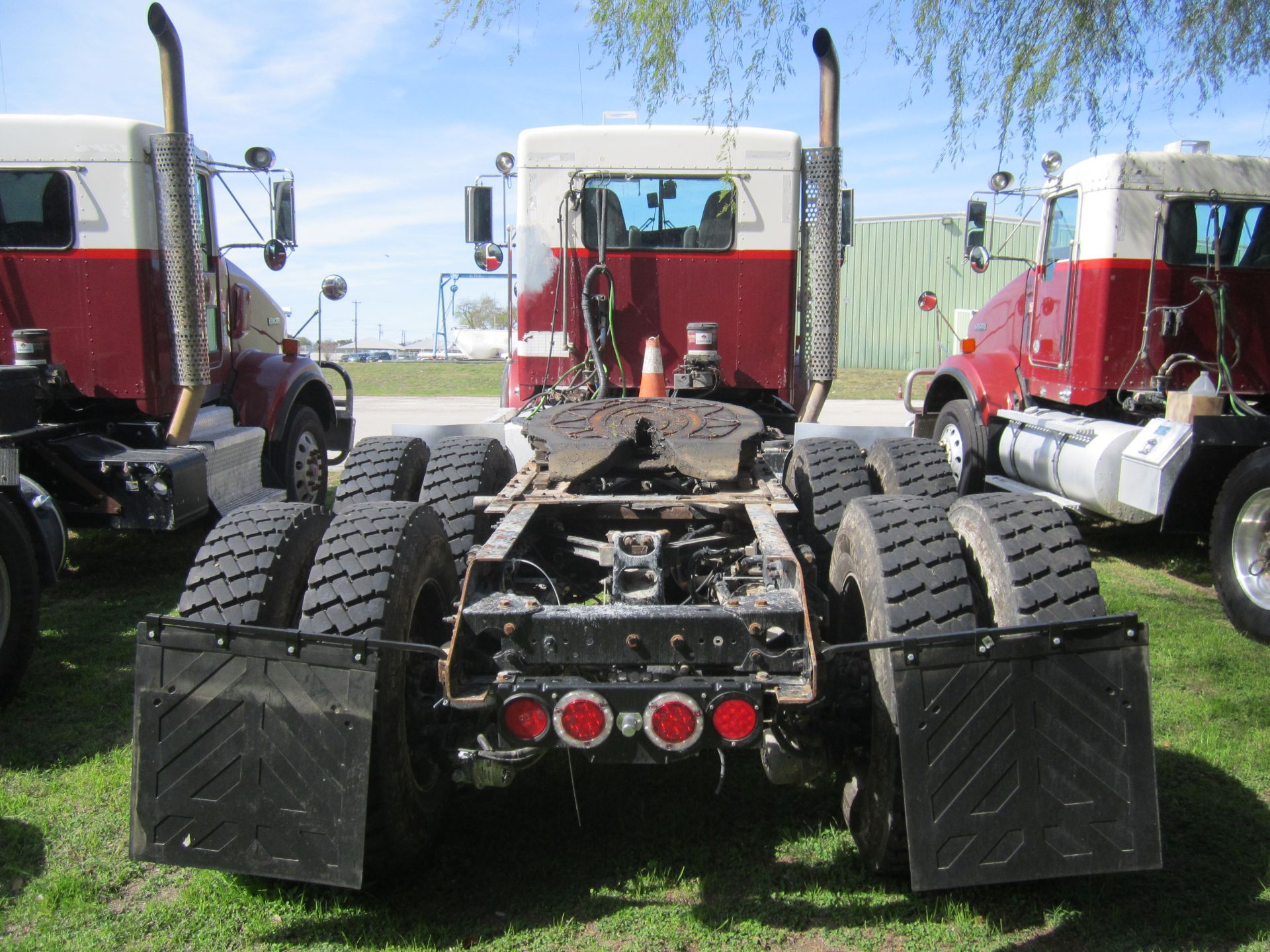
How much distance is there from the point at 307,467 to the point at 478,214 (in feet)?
9.89

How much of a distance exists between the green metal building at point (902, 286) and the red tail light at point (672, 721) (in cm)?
2657

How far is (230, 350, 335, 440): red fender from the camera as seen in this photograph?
27.2ft

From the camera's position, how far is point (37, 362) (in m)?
6.61

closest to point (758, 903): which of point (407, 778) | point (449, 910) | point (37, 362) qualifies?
point (449, 910)

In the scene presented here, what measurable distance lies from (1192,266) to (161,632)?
290 inches

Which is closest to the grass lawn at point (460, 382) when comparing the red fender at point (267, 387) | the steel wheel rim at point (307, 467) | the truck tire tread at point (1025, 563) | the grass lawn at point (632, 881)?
the steel wheel rim at point (307, 467)

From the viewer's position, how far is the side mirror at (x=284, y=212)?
7.99 metres

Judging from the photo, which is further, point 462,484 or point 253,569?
point 462,484

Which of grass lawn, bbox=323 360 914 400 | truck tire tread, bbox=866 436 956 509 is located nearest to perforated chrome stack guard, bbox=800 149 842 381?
truck tire tread, bbox=866 436 956 509

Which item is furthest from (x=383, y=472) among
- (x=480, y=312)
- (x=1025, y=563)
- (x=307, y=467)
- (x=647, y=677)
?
(x=480, y=312)

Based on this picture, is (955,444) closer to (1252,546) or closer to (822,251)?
(822,251)

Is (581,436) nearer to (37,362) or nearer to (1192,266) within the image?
(37,362)

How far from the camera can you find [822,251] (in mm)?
6879

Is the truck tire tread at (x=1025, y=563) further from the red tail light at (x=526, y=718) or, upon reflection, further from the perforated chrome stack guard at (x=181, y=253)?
the perforated chrome stack guard at (x=181, y=253)
